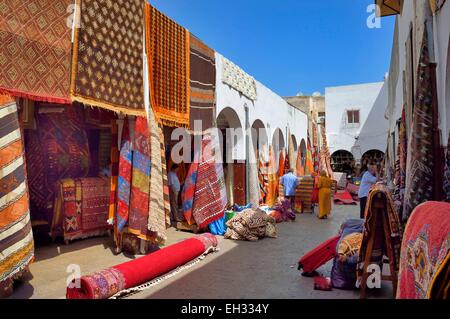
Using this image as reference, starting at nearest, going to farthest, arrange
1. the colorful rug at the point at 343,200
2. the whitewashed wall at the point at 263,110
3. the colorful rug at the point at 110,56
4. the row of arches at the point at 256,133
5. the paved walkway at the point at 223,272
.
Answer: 1. the paved walkway at the point at 223,272
2. the colorful rug at the point at 110,56
3. the whitewashed wall at the point at 263,110
4. the row of arches at the point at 256,133
5. the colorful rug at the point at 343,200

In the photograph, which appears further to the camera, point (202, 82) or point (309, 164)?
point (309, 164)

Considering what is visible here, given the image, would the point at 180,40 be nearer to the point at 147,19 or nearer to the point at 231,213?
the point at 147,19

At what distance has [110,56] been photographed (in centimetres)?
448

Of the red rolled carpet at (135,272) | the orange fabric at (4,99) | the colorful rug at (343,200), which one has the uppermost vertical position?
the orange fabric at (4,99)

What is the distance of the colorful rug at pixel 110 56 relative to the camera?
4043 mm

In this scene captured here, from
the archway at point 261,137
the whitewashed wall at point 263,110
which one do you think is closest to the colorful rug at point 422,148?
the whitewashed wall at point 263,110

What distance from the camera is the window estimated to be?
21484 mm

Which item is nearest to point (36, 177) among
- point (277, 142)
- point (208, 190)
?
point (208, 190)

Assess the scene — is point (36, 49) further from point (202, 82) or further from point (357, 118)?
point (357, 118)

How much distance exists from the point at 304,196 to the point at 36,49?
26.3 feet

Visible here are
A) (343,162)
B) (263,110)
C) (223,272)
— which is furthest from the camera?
(343,162)

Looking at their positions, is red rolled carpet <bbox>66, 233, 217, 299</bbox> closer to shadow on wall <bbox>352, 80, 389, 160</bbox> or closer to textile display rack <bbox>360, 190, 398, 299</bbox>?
textile display rack <bbox>360, 190, 398, 299</bbox>

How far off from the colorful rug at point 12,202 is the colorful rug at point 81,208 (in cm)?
201

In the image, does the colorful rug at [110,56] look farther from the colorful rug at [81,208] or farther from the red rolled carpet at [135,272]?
the red rolled carpet at [135,272]
